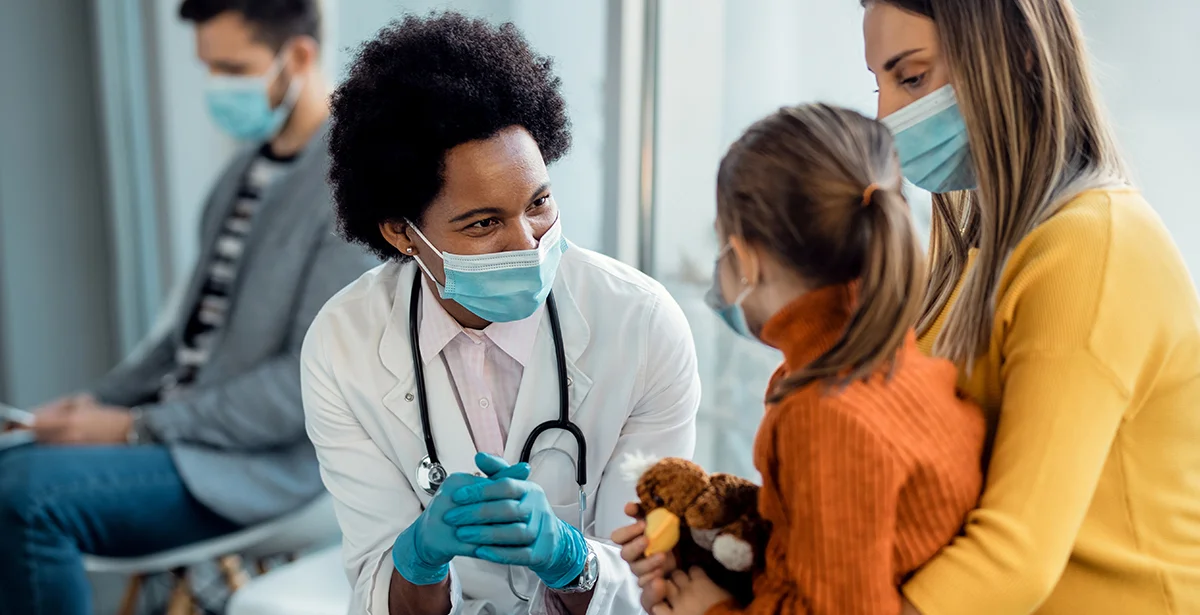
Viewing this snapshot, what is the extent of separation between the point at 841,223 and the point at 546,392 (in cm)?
51

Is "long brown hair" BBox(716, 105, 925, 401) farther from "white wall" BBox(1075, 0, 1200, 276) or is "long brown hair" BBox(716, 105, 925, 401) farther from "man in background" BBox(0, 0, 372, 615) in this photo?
"man in background" BBox(0, 0, 372, 615)

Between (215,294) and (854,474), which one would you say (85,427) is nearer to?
(215,294)

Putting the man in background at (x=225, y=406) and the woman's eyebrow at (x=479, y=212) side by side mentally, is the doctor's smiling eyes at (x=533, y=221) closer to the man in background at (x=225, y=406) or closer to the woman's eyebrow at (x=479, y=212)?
the woman's eyebrow at (x=479, y=212)

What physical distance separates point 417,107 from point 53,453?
1354 mm

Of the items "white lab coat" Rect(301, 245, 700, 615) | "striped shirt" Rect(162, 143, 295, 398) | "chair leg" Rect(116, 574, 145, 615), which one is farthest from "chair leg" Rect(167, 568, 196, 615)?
"white lab coat" Rect(301, 245, 700, 615)

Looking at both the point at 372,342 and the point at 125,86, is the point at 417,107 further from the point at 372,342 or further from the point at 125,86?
the point at 125,86

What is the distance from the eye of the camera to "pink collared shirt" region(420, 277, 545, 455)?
122 cm

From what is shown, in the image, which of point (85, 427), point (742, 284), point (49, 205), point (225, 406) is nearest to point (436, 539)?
point (742, 284)

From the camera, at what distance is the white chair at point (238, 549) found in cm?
197

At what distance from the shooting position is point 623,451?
1214mm

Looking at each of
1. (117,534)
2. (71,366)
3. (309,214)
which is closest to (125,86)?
(71,366)

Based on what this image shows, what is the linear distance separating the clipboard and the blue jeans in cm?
16

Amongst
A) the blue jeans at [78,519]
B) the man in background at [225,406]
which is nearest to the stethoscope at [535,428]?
the man in background at [225,406]

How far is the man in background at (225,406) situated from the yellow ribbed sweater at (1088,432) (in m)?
1.32
